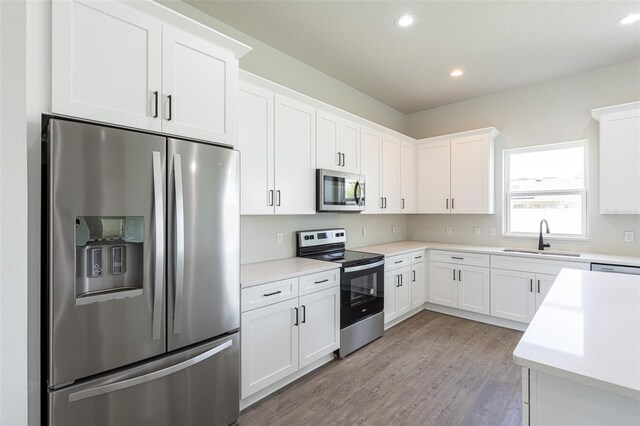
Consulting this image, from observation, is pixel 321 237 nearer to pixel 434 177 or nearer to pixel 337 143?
pixel 337 143

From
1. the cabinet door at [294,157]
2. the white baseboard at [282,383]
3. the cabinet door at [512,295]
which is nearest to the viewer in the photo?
the white baseboard at [282,383]

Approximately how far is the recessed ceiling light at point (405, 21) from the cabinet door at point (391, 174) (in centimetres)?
145

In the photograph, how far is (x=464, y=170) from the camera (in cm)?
419

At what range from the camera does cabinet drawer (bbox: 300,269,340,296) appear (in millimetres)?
2488

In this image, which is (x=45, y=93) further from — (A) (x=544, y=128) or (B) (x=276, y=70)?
(A) (x=544, y=128)

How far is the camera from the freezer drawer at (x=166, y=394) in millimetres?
1360

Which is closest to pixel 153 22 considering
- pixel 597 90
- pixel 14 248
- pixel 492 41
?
pixel 14 248

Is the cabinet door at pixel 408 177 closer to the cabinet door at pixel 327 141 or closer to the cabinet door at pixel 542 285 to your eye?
the cabinet door at pixel 327 141

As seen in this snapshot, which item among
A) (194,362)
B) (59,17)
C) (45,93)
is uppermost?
(59,17)

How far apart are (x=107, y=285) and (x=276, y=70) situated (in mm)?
2510

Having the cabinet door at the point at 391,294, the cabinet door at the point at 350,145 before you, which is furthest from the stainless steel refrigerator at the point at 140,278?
the cabinet door at the point at 391,294

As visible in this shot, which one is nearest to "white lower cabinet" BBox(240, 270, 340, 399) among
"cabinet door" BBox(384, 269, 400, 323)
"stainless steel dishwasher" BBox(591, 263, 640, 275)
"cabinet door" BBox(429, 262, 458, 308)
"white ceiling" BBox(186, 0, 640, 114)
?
"cabinet door" BBox(384, 269, 400, 323)

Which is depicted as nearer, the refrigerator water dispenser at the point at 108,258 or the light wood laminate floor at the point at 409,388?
the refrigerator water dispenser at the point at 108,258

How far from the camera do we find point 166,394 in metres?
1.62
